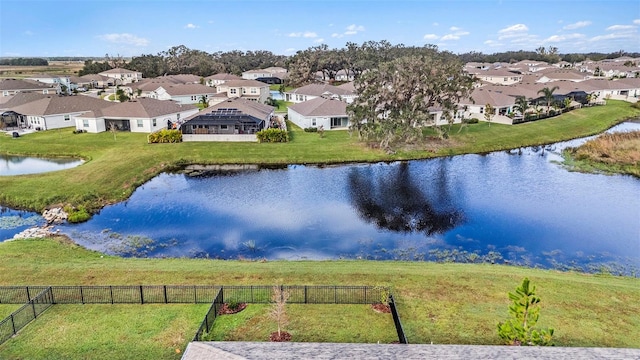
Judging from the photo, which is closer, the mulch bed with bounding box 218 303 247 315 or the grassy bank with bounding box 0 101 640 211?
the mulch bed with bounding box 218 303 247 315

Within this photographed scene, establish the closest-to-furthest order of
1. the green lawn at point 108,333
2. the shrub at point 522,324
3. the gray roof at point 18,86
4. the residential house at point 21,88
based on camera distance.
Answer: the shrub at point 522,324 < the green lawn at point 108,333 < the residential house at point 21,88 < the gray roof at point 18,86

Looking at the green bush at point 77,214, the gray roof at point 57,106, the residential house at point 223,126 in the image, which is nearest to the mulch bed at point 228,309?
the green bush at point 77,214

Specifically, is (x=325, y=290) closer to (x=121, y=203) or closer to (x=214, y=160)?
(x=121, y=203)

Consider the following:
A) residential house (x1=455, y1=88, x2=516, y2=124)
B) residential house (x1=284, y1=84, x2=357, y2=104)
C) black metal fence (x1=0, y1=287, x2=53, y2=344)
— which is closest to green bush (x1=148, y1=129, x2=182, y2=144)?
residential house (x1=284, y1=84, x2=357, y2=104)

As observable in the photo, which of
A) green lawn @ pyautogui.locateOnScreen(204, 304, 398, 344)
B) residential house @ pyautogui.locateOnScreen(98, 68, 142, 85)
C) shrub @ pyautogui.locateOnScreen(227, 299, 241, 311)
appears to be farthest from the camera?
residential house @ pyautogui.locateOnScreen(98, 68, 142, 85)

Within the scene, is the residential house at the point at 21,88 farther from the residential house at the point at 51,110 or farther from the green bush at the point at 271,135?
the green bush at the point at 271,135

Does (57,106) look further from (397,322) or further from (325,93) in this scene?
(397,322)

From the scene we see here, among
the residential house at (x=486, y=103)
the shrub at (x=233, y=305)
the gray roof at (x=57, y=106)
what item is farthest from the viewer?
the residential house at (x=486, y=103)

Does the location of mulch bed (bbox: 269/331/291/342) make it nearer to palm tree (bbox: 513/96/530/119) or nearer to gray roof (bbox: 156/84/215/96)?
palm tree (bbox: 513/96/530/119)
